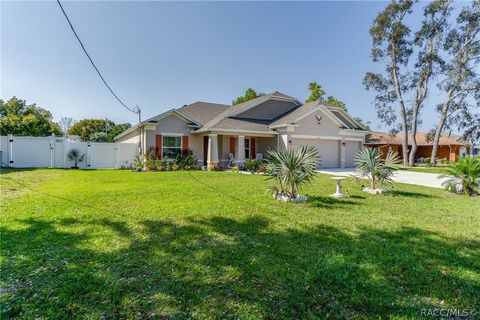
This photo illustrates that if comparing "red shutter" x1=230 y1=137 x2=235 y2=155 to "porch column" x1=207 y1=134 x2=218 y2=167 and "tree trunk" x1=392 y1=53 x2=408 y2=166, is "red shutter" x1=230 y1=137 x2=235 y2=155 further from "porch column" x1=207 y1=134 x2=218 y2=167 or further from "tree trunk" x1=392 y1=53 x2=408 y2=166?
"tree trunk" x1=392 y1=53 x2=408 y2=166

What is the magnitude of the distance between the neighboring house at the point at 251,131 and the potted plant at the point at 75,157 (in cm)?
403

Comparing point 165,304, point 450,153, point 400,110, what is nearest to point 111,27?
point 165,304

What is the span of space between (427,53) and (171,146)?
102ft

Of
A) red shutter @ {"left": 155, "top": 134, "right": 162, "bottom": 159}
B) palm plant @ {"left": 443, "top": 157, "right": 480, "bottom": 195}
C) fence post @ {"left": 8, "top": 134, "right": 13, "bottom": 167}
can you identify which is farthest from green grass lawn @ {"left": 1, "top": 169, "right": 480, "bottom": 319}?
fence post @ {"left": 8, "top": 134, "right": 13, "bottom": 167}

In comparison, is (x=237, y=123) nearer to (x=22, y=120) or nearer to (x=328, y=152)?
(x=328, y=152)

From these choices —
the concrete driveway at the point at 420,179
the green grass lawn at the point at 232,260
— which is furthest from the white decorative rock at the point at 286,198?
the concrete driveway at the point at 420,179

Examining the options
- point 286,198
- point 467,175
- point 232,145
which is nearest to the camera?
point 286,198

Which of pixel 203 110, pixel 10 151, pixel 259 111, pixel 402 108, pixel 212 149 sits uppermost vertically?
pixel 402 108

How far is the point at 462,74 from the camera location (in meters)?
27.4

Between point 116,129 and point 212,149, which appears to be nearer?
point 212,149

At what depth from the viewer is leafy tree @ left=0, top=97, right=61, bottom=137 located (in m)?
→ 26.9

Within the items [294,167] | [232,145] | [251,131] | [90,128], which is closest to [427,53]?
[251,131]

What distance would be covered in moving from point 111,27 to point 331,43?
46.8ft

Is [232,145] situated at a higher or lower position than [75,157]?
higher
